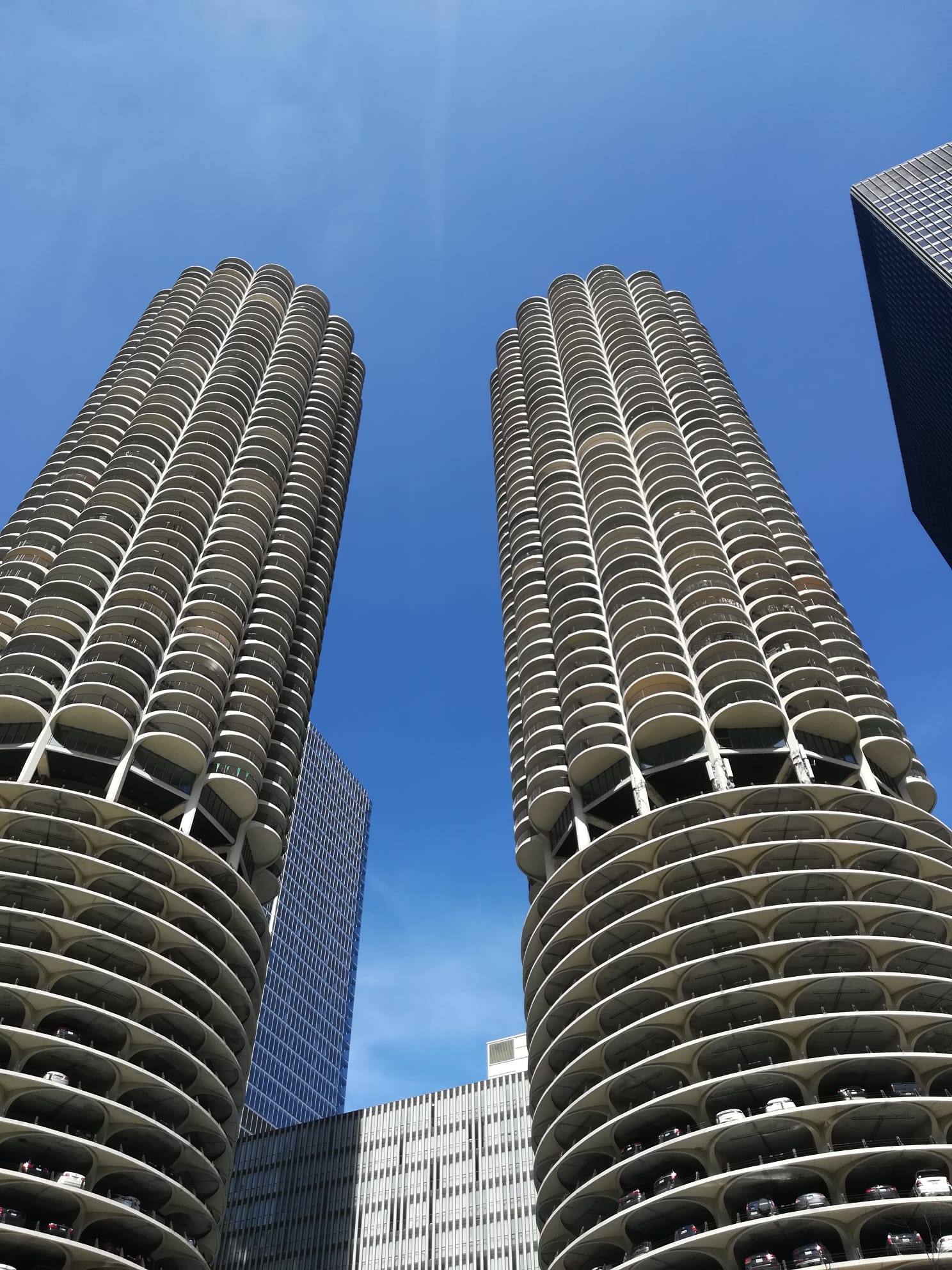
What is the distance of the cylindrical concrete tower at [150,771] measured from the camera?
5416 cm

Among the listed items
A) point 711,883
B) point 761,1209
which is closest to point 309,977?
point 711,883

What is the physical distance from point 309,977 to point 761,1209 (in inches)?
5480

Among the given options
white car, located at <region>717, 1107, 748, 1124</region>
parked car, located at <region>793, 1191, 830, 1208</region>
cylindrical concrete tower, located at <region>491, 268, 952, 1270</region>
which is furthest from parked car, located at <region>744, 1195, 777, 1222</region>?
white car, located at <region>717, 1107, 748, 1124</region>

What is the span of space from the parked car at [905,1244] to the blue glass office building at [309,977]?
110 meters

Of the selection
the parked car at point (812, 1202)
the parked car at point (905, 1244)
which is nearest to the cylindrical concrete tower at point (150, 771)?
the parked car at point (812, 1202)

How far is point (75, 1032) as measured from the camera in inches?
2247

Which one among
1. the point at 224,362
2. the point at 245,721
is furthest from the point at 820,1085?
the point at 224,362

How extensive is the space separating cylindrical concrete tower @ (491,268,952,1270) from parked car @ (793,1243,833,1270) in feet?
0.74

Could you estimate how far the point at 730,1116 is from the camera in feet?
157

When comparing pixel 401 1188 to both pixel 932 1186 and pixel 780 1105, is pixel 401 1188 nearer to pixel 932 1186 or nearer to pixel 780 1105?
pixel 780 1105

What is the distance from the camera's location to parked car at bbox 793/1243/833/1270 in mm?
41812

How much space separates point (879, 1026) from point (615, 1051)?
43.0ft

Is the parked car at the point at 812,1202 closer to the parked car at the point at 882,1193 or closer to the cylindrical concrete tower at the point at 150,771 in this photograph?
the parked car at the point at 882,1193

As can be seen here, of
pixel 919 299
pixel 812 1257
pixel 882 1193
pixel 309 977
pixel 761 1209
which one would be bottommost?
pixel 812 1257
